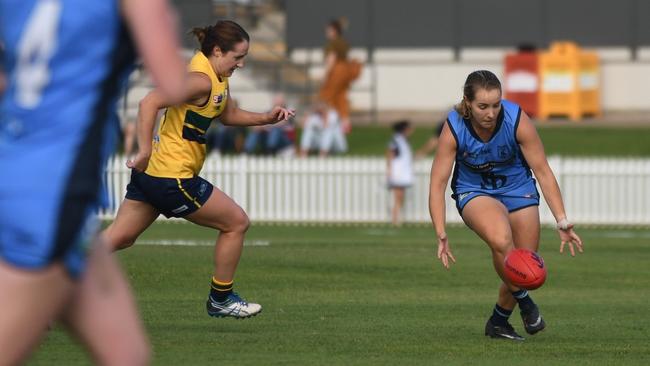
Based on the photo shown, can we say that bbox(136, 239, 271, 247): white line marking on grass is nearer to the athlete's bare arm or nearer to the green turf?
the athlete's bare arm

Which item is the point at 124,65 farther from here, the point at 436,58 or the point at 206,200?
the point at 436,58

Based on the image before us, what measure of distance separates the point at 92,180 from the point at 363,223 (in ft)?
70.4

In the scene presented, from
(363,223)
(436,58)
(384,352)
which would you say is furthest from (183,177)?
(436,58)

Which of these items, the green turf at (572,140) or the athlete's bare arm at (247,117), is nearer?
the athlete's bare arm at (247,117)

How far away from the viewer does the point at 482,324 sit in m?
10.8

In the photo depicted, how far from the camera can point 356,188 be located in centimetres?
2625

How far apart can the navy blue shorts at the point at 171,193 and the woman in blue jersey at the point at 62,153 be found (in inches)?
208

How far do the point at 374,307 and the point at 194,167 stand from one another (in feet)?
7.70

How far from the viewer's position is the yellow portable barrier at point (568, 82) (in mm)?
33219

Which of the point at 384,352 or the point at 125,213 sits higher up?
the point at 125,213

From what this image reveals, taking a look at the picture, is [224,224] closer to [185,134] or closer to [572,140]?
[185,134]

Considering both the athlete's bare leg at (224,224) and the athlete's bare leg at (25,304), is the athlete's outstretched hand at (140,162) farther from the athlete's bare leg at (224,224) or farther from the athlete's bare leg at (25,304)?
the athlete's bare leg at (25,304)

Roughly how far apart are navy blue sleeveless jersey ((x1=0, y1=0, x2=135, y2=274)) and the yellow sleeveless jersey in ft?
17.7

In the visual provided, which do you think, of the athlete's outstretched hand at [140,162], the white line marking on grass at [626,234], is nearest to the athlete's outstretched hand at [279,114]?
the athlete's outstretched hand at [140,162]
